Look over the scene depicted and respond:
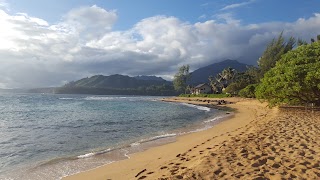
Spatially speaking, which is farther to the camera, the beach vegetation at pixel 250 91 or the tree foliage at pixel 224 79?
the tree foliage at pixel 224 79

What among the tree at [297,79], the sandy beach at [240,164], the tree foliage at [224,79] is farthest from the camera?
the tree foliage at [224,79]

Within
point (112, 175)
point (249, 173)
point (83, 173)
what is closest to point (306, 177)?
point (249, 173)

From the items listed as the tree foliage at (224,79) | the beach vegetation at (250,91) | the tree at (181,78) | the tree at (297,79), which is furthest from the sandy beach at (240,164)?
the tree at (181,78)

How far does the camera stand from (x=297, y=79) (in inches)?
1043

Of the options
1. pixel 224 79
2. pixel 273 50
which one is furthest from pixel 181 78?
pixel 273 50

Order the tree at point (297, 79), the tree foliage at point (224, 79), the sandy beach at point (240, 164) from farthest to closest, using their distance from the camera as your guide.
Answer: the tree foliage at point (224, 79), the tree at point (297, 79), the sandy beach at point (240, 164)

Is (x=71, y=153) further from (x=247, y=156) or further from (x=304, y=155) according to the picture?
(x=304, y=155)

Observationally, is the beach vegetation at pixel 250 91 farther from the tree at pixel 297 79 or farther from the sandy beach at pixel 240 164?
the sandy beach at pixel 240 164

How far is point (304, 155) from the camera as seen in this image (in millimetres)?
9031

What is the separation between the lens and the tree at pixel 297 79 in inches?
1024

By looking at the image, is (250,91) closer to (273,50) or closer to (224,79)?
(273,50)

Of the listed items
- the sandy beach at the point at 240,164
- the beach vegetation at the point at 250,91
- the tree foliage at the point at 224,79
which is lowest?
the sandy beach at the point at 240,164

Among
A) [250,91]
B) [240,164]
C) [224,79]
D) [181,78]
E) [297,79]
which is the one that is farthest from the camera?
[181,78]

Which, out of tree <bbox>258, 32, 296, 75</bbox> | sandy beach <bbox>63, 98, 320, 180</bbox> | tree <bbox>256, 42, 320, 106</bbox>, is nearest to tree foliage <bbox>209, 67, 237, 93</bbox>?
tree <bbox>258, 32, 296, 75</bbox>
